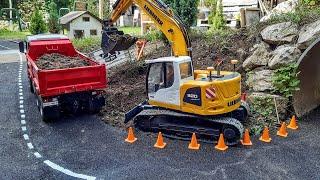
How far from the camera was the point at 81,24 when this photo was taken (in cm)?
2780

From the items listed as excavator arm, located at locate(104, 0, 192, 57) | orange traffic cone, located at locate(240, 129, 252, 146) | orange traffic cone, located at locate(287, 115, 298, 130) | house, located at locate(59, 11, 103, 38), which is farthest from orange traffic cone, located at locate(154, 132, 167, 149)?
house, located at locate(59, 11, 103, 38)

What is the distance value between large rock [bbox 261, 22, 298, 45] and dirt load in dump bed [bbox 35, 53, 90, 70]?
626cm

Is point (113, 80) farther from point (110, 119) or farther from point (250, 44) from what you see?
point (250, 44)

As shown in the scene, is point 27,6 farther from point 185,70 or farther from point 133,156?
point 133,156

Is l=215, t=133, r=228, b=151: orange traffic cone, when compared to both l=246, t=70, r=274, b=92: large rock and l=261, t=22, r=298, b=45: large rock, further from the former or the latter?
l=261, t=22, r=298, b=45: large rock

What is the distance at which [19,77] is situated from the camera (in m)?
16.3

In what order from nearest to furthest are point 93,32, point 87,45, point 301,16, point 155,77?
1. point 155,77
2. point 301,16
3. point 87,45
4. point 93,32

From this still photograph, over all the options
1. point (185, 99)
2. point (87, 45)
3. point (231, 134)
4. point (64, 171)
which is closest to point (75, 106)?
point (64, 171)

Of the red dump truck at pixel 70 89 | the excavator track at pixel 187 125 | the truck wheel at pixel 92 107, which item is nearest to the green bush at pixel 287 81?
the excavator track at pixel 187 125

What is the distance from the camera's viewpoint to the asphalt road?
7359 mm

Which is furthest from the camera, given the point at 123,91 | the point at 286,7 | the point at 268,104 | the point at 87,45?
the point at 87,45

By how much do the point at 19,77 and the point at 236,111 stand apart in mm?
10700

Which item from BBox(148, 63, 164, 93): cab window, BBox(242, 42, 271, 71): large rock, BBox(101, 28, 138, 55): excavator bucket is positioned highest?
BBox(101, 28, 138, 55): excavator bucket

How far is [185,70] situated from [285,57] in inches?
153
